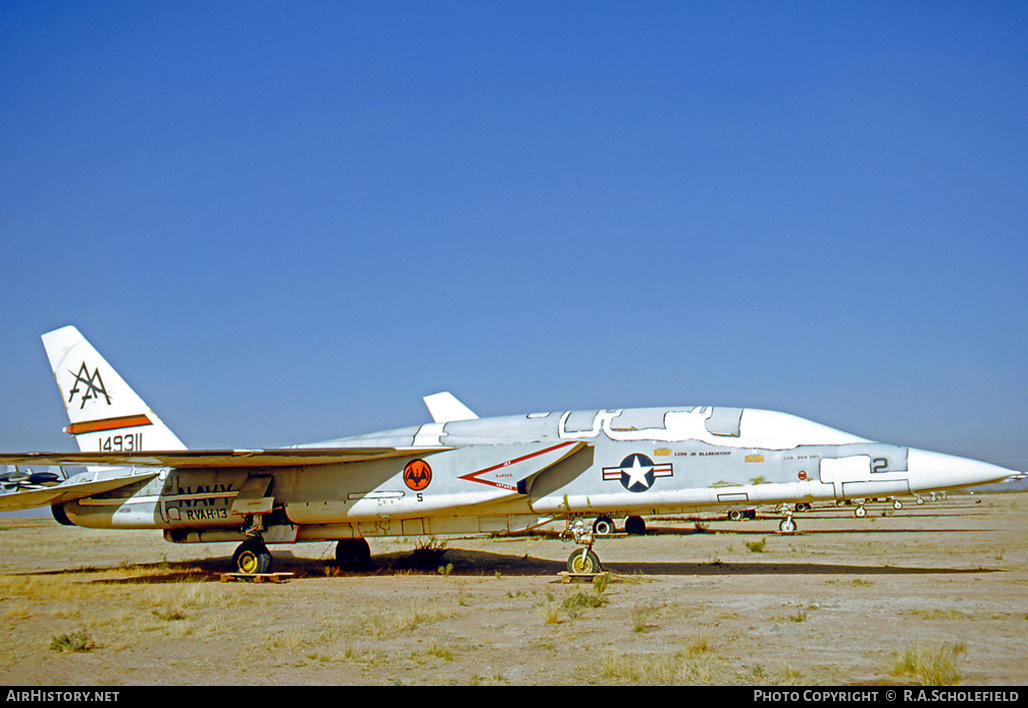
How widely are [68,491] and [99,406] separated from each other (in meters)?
2.07

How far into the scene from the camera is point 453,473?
50.2 ft

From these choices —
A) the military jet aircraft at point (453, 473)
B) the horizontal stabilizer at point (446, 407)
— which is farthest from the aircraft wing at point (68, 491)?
the horizontal stabilizer at point (446, 407)

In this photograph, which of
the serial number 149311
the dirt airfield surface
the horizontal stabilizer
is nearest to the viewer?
the dirt airfield surface

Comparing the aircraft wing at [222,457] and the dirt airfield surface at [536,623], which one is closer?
the dirt airfield surface at [536,623]

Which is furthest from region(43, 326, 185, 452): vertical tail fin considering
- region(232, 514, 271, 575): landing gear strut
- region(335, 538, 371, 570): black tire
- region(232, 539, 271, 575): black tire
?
region(335, 538, 371, 570): black tire

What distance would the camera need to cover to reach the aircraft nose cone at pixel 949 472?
1214 centimetres

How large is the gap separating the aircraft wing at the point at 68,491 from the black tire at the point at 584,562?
31.3 ft

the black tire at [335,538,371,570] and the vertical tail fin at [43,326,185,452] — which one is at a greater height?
the vertical tail fin at [43,326,185,452]

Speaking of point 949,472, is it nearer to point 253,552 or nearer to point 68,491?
point 253,552

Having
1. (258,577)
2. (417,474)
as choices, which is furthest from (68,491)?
(417,474)

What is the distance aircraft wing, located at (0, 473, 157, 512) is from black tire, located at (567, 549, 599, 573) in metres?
9.54

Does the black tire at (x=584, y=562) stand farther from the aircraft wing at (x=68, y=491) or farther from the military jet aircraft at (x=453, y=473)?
the aircraft wing at (x=68, y=491)

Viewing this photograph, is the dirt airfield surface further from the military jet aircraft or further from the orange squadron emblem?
the orange squadron emblem

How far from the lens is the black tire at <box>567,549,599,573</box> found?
14.4 metres
